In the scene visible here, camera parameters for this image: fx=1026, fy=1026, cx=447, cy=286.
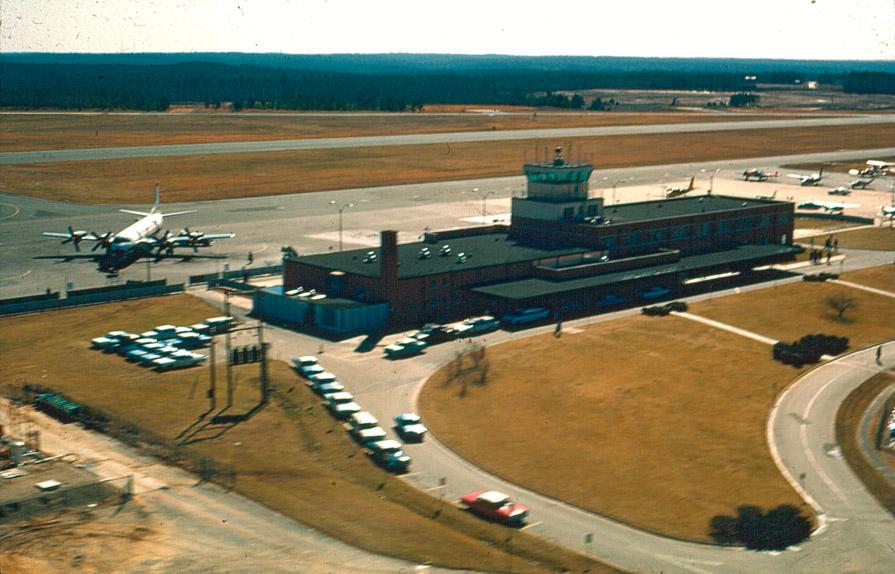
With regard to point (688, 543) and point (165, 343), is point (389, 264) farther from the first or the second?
point (688, 543)

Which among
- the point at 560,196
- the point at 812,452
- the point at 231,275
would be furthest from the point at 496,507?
the point at 231,275

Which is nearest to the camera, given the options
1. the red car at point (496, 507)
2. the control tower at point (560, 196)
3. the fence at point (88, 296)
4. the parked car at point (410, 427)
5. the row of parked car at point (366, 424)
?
the red car at point (496, 507)

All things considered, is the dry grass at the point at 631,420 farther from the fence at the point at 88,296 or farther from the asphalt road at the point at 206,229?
the asphalt road at the point at 206,229

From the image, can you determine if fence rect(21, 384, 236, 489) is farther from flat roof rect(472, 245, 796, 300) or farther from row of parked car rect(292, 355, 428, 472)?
flat roof rect(472, 245, 796, 300)

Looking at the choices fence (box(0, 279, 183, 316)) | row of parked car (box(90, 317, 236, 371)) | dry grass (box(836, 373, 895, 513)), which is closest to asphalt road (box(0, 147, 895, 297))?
fence (box(0, 279, 183, 316))

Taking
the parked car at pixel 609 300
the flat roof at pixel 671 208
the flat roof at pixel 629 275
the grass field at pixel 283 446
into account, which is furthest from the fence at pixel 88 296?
the flat roof at pixel 671 208

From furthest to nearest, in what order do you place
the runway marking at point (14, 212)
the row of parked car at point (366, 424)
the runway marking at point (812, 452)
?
the runway marking at point (14, 212), the row of parked car at point (366, 424), the runway marking at point (812, 452)

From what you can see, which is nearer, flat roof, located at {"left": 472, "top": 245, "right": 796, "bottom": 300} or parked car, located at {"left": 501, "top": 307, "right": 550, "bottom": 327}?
parked car, located at {"left": 501, "top": 307, "right": 550, "bottom": 327}

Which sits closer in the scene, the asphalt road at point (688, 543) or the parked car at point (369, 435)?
the asphalt road at point (688, 543)
